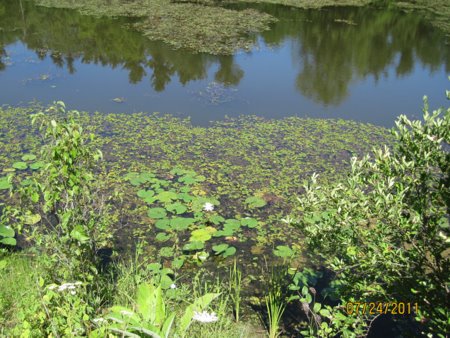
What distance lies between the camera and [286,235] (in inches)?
149

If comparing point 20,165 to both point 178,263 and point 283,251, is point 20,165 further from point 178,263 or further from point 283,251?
point 283,251

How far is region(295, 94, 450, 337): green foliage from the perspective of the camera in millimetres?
1950

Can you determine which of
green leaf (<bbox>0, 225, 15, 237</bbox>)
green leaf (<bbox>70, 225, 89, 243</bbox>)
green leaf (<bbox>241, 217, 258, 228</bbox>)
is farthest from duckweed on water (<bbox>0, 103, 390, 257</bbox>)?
green leaf (<bbox>70, 225, 89, 243</bbox>)

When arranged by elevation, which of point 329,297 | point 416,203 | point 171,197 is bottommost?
point 329,297

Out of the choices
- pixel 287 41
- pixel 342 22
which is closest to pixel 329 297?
pixel 287 41

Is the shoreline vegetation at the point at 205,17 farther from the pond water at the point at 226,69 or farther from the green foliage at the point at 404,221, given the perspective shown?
the green foliage at the point at 404,221

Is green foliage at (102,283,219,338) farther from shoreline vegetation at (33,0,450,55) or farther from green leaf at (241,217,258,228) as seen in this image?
shoreline vegetation at (33,0,450,55)

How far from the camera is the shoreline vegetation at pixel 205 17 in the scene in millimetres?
8891

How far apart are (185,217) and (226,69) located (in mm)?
4347

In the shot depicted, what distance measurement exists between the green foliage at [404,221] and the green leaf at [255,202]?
1930 millimetres

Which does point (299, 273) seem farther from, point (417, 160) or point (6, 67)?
point (6, 67)

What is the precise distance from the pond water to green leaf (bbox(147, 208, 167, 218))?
210 centimetres

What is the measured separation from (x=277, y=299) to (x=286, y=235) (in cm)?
91

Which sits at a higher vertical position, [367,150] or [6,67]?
[6,67]
